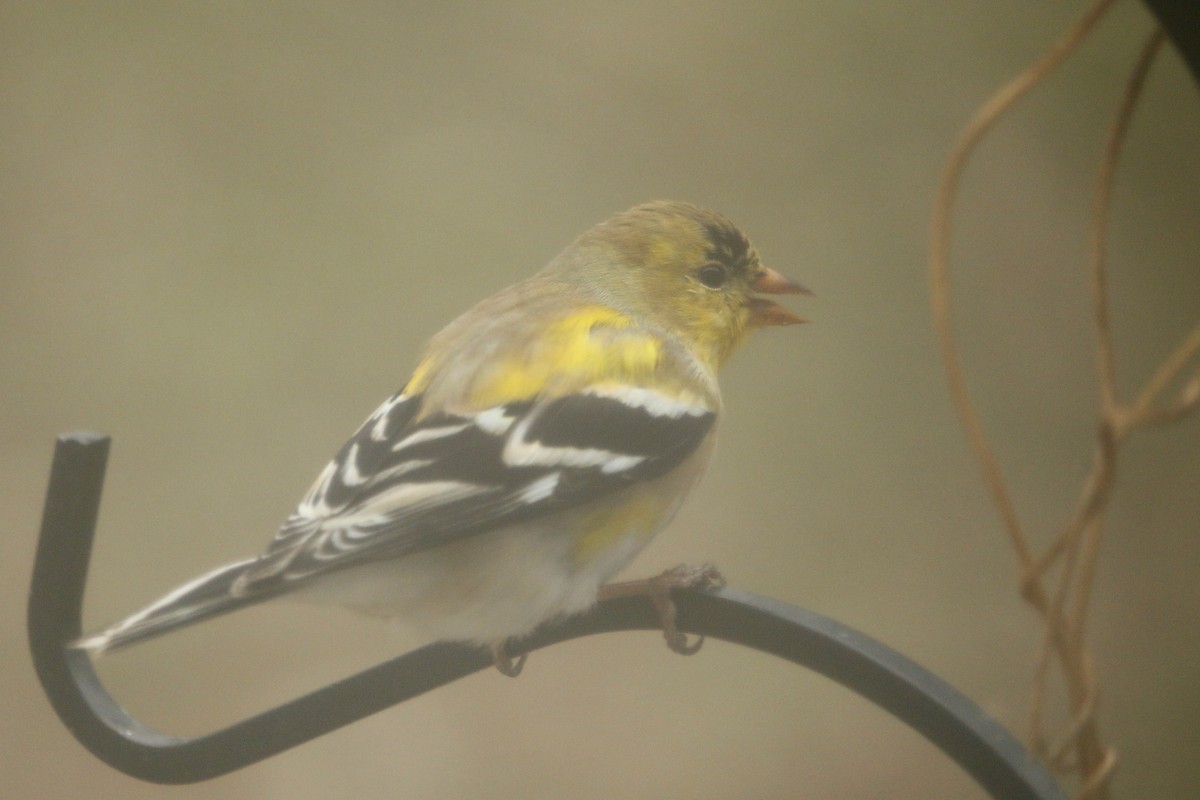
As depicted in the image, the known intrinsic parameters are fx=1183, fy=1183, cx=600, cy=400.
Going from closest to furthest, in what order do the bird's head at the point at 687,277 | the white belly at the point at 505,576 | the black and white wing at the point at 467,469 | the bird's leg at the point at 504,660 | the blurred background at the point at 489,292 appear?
the black and white wing at the point at 467,469
the white belly at the point at 505,576
the bird's leg at the point at 504,660
the bird's head at the point at 687,277
the blurred background at the point at 489,292

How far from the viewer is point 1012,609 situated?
3576 millimetres

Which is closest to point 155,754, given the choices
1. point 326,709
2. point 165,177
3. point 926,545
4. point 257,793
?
point 326,709

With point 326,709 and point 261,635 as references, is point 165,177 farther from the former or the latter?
point 326,709

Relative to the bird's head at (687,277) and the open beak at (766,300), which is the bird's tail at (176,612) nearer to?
the bird's head at (687,277)

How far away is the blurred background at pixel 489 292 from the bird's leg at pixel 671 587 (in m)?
1.77

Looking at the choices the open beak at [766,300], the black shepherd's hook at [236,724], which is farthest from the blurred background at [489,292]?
the black shepherd's hook at [236,724]

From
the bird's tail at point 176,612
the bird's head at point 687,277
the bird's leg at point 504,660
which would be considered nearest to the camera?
the bird's tail at point 176,612

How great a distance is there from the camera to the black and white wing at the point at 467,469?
1.21 m

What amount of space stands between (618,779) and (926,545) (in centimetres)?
118

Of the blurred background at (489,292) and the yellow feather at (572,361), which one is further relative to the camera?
the blurred background at (489,292)

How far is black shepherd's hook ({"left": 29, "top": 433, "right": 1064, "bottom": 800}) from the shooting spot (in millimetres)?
1071

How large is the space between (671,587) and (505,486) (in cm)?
21

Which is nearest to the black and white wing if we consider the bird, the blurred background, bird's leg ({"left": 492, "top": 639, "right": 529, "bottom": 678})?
the bird

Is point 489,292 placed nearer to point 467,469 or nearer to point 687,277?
point 687,277
